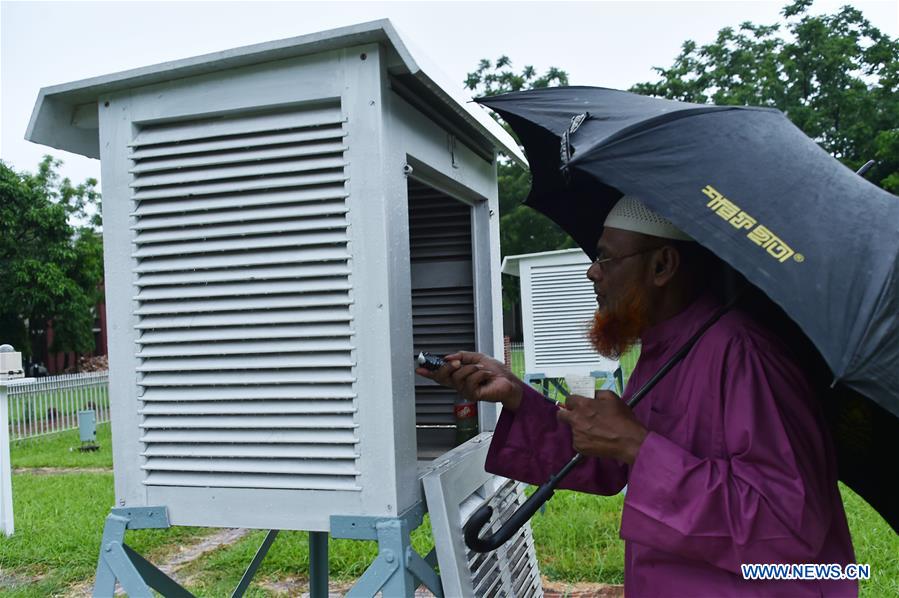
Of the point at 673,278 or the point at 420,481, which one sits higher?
the point at 673,278

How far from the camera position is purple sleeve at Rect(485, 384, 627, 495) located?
2361 millimetres

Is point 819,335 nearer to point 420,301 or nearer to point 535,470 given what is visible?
point 535,470

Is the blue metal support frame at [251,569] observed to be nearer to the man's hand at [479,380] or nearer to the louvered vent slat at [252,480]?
the louvered vent slat at [252,480]

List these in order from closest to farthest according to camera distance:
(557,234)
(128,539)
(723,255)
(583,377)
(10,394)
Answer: (723,255) → (583,377) → (128,539) → (10,394) → (557,234)

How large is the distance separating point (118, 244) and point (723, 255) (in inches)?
65.3

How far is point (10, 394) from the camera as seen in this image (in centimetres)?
1230

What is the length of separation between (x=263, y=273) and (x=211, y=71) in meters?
0.59

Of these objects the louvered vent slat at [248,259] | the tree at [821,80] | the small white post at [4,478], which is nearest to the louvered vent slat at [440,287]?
the louvered vent slat at [248,259]

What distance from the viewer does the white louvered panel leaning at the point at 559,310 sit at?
35.0 ft

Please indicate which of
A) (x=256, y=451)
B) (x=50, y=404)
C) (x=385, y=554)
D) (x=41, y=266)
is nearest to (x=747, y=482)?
(x=385, y=554)

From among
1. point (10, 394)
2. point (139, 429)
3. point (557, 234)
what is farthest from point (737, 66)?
point (139, 429)

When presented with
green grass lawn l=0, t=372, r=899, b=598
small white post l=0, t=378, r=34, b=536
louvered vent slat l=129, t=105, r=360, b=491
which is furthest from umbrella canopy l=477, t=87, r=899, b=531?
small white post l=0, t=378, r=34, b=536

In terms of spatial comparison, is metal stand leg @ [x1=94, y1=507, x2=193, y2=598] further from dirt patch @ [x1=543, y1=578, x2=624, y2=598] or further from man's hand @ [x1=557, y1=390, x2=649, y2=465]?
dirt patch @ [x1=543, y1=578, x2=624, y2=598]

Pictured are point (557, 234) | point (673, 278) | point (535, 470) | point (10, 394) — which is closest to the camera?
point (673, 278)
